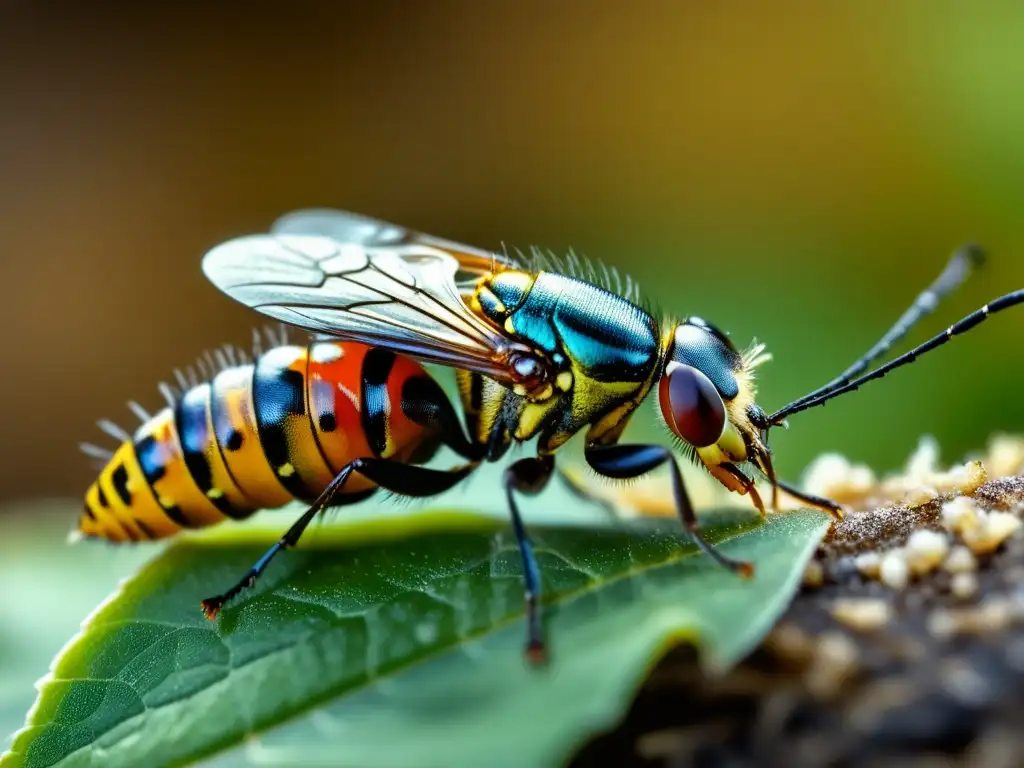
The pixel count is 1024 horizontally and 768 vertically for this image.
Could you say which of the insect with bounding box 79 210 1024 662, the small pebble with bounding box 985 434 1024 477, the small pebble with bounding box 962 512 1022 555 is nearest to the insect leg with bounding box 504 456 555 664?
the insect with bounding box 79 210 1024 662

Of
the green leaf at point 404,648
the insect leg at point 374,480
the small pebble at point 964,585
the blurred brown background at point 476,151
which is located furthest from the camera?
the blurred brown background at point 476,151

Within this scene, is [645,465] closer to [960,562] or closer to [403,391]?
[403,391]

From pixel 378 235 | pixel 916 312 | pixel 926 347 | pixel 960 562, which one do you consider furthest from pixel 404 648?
pixel 378 235

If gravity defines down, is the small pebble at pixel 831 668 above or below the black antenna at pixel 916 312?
below

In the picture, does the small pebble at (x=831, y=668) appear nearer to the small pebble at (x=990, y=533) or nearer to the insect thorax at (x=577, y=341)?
the small pebble at (x=990, y=533)

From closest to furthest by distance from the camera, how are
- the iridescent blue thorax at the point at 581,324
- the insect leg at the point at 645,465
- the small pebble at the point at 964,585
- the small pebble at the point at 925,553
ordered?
the small pebble at the point at 964,585 < the small pebble at the point at 925,553 < the insect leg at the point at 645,465 < the iridescent blue thorax at the point at 581,324

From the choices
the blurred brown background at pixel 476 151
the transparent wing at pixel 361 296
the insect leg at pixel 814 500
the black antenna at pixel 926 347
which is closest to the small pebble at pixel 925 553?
the insect leg at pixel 814 500

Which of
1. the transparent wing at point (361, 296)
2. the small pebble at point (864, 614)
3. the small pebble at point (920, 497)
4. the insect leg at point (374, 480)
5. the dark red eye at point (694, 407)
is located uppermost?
the transparent wing at point (361, 296)

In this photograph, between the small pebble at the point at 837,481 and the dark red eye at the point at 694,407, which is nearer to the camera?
the dark red eye at the point at 694,407

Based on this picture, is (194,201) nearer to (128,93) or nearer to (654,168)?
(128,93)
